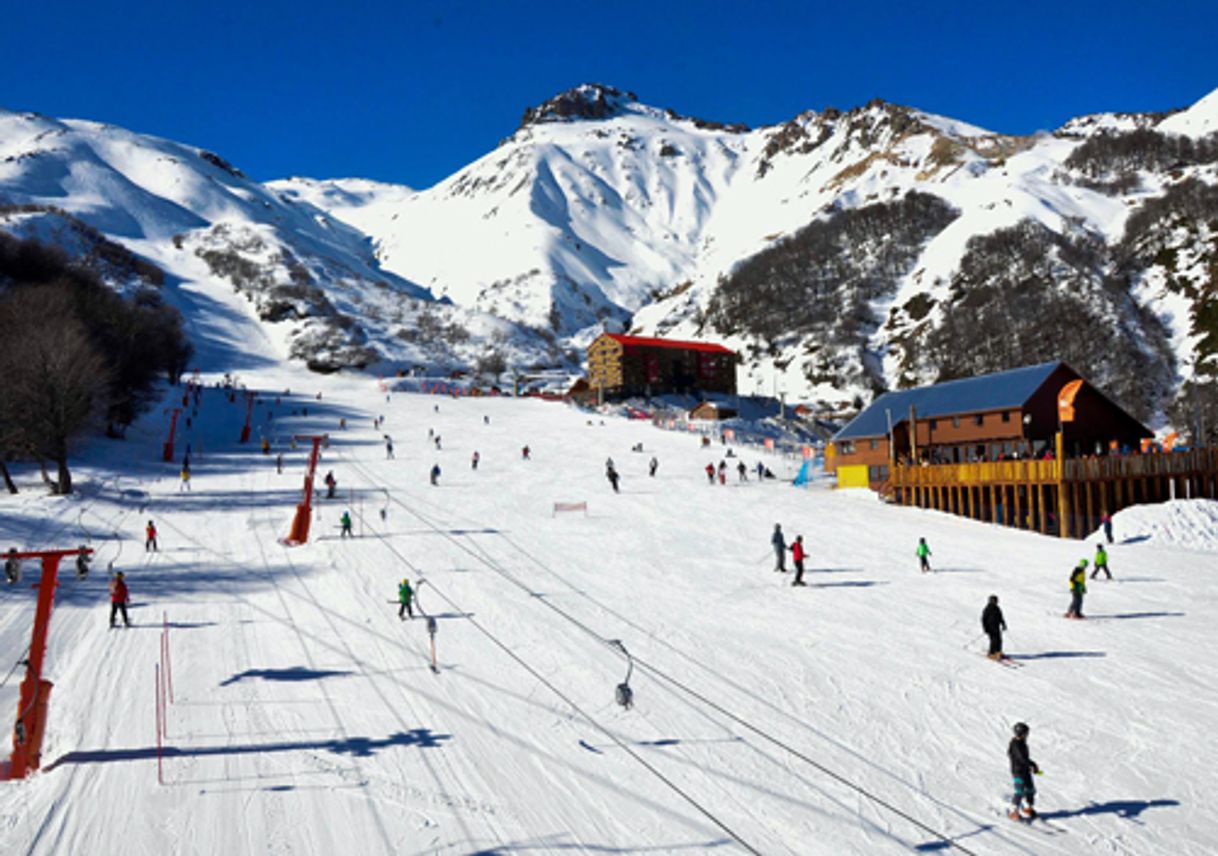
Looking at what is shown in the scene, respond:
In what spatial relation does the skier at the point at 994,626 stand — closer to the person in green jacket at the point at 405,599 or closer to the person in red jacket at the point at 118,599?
the person in green jacket at the point at 405,599

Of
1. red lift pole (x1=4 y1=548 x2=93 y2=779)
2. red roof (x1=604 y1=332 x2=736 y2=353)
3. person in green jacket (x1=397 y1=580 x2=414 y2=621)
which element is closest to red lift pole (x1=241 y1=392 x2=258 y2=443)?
person in green jacket (x1=397 y1=580 x2=414 y2=621)

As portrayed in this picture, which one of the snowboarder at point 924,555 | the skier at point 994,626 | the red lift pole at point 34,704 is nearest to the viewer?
the red lift pole at point 34,704

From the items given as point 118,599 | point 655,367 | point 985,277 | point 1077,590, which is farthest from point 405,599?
point 985,277

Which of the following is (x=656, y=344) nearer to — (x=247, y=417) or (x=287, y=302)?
(x=247, y=417)

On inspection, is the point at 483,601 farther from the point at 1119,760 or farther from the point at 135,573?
the point at 1119,760

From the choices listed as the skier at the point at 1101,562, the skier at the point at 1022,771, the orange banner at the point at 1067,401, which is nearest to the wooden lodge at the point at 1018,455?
the orange banner at the point at 1067,401

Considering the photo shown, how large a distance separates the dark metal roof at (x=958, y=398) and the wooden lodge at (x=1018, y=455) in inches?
2.6

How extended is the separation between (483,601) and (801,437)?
71.9m

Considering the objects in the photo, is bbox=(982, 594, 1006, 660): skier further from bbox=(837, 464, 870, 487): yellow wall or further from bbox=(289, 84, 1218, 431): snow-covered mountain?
bbox=(289, 84, 1218, 431): snow-covered mountain

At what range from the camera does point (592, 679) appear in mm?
15086

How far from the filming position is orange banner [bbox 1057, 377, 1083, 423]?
39.4m

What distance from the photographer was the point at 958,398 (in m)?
44.2

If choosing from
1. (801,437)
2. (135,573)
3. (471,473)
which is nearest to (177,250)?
(801,437)

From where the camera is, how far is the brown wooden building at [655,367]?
107375 millimetres
